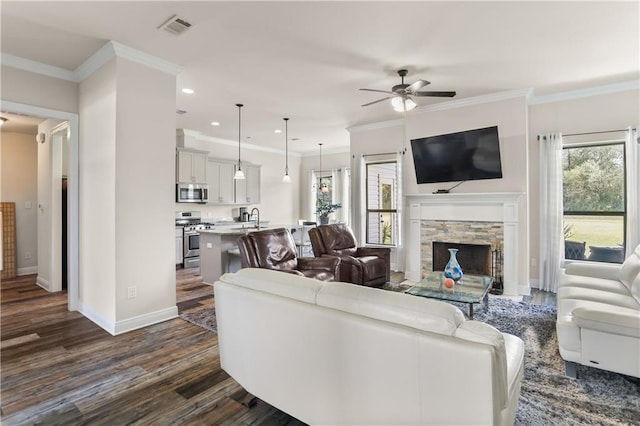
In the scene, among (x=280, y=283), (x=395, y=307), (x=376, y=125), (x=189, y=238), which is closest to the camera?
(x=395, y=307)

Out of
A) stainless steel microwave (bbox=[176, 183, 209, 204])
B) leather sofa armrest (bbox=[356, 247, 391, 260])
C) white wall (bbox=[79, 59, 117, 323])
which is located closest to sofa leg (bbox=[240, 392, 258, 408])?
white wall (bbox=[79, 59, 117, 323])

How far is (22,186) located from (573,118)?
924 cm

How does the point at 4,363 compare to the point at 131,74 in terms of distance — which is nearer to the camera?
the point at 4,363

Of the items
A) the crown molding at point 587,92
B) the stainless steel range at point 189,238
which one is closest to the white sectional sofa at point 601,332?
the crown molding at point 587,92

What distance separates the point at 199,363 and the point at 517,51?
4.25 m

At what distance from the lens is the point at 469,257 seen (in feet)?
16.2

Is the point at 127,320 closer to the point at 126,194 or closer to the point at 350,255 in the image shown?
the point at 126,194

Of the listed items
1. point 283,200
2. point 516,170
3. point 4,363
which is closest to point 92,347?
point 4,363

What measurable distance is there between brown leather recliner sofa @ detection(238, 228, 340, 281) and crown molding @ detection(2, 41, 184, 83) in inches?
81.8

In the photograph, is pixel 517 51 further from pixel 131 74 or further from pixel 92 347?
pixel 92 347

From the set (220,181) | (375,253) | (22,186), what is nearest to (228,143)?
(220,181)

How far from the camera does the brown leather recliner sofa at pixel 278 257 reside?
363 cm

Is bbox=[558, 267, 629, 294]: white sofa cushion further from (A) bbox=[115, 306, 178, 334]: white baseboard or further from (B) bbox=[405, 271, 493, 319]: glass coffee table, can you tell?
(A) bbox=[115, 306, 178, 334]: white baseboard

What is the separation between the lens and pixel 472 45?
3188mm
